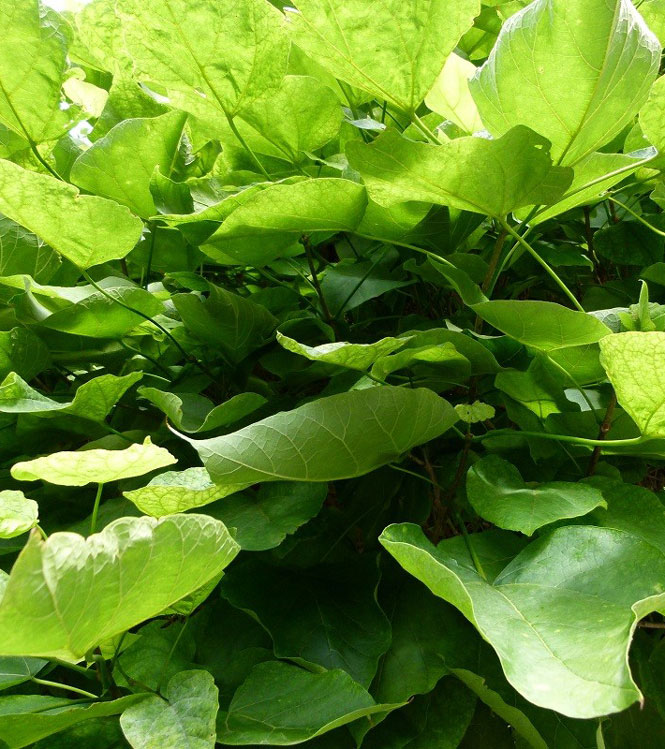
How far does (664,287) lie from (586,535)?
0.95 ft

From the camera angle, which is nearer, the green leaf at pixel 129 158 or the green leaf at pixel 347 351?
the green leaf at pixel 347 351

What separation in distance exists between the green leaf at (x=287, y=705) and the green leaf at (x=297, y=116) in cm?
32

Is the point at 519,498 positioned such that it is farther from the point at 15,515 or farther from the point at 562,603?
the point at 15,515

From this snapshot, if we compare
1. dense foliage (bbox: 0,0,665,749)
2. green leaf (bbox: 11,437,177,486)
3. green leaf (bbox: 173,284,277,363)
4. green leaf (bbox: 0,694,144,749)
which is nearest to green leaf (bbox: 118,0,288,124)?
dense foliage (bbox: 0,0,665,749)

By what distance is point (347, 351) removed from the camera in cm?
31

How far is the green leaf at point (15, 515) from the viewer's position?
0.29 m

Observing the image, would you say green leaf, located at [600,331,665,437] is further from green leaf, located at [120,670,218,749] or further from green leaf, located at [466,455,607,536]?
green leaf, located at [120,670,218,749]

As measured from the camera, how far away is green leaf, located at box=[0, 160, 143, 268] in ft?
1.17

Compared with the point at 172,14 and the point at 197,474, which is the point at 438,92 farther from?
the point at 197,474

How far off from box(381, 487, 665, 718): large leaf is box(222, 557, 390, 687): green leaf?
59 mm

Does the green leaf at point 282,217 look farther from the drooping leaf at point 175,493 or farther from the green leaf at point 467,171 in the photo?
the drooping leaf at point 175,493

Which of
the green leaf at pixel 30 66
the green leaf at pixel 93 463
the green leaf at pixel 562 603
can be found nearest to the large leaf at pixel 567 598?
the green leaf at pixel 562 603

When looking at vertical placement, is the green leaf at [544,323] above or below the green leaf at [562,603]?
above

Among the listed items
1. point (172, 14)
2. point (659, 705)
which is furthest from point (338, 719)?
point (172, 14)
